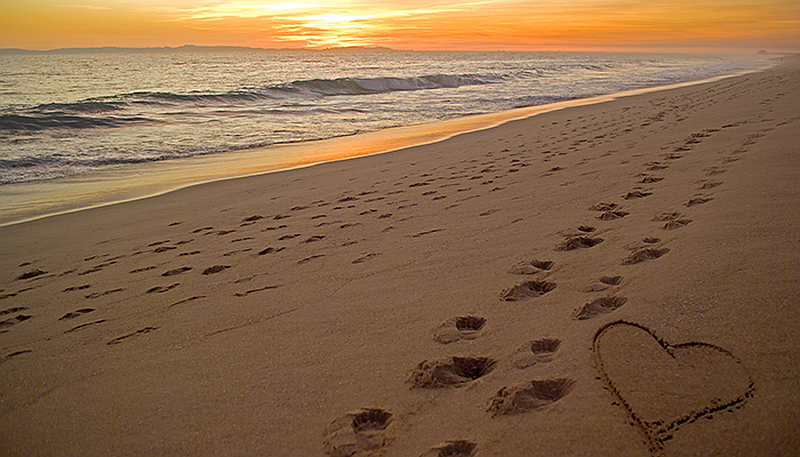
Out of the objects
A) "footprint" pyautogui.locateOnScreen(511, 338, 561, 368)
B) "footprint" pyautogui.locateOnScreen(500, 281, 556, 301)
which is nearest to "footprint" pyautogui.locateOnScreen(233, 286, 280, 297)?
"footprint" pyautogui.locateOnScreen(500, 281, 556, 301)

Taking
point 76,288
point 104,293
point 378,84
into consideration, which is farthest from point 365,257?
point 378,84

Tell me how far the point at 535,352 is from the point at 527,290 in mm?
594

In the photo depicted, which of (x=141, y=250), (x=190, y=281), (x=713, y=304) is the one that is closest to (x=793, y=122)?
(x=713, y=304)

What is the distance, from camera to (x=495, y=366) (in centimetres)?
178

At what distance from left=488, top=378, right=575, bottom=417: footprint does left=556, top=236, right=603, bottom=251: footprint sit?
4.52ft

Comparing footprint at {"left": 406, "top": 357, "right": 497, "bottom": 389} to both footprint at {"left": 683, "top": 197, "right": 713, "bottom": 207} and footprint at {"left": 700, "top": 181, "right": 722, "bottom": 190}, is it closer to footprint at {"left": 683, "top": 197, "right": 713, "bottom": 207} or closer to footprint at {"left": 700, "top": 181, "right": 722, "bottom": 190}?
footprint at {"left": 683, "top": 197, "right": 713, "bottom": 207}

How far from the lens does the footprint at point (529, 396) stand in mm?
1521

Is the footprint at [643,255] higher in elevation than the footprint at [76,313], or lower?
higher

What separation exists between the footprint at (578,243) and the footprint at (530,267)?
0.75ft

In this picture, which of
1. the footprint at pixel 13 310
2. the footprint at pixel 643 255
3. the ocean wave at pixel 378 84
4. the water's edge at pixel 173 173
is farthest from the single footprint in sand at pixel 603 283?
the ocean wave at pixel 378 84

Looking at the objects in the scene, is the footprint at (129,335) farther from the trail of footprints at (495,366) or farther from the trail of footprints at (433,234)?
→ the trail of footprints at (495,366)

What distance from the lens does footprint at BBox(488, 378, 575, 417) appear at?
152 cm

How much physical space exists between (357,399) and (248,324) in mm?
1036

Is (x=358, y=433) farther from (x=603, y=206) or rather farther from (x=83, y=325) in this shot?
(x=603, y=206)
